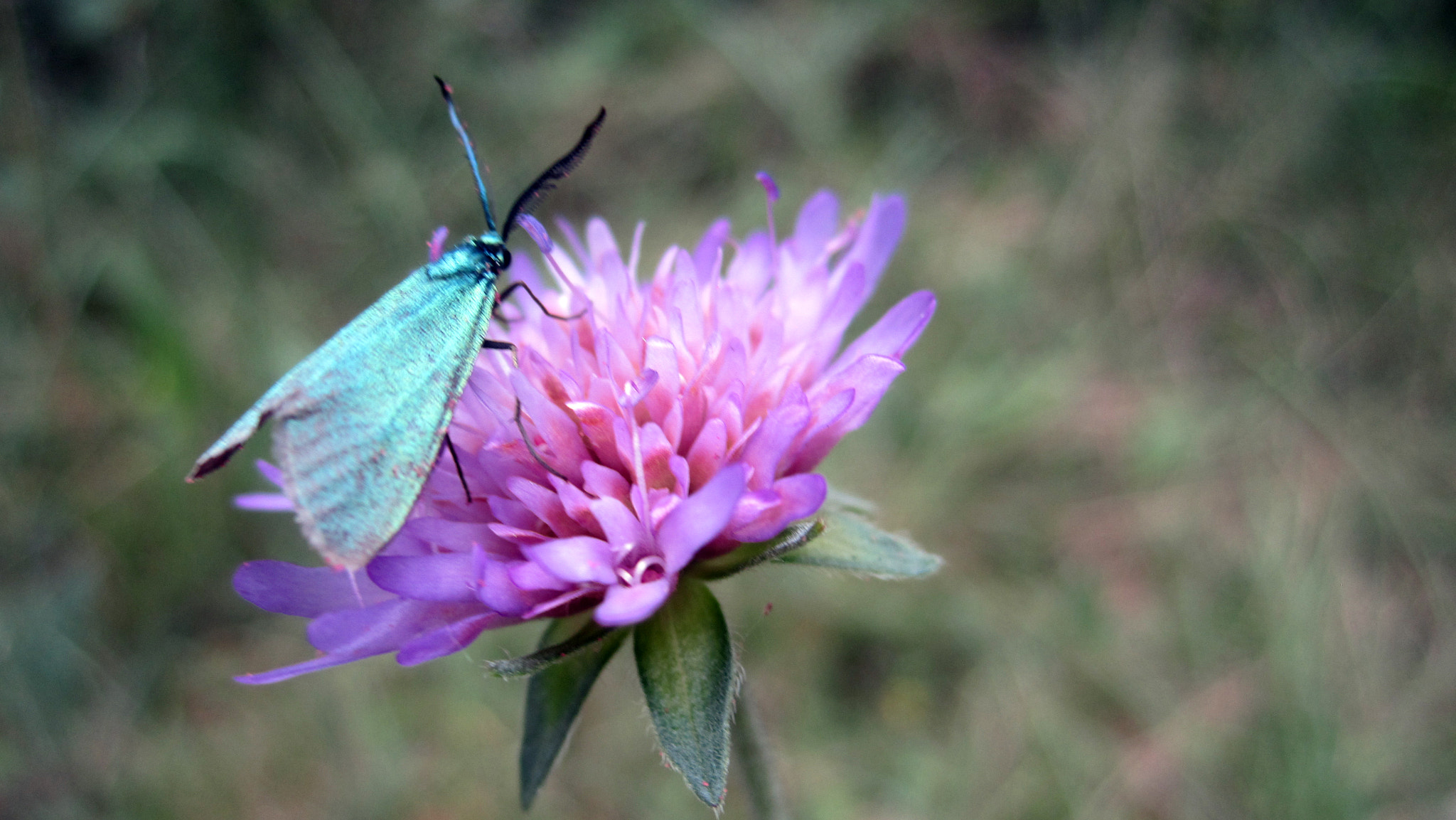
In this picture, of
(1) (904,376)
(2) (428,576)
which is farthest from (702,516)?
(1) (904,376)

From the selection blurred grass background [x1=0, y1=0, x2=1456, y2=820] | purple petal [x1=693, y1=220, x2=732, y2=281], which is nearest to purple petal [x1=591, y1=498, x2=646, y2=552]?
purple petal [x1=693, y1=220, x2=732, y2=281]

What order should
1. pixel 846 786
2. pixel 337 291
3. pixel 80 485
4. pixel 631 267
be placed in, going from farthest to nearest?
pixel 337 291 < pixel 80 485 < pixel 846 786 < pixel 631 267

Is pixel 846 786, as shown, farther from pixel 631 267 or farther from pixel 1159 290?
pixel 1159 290

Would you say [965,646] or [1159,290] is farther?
[1159,290]

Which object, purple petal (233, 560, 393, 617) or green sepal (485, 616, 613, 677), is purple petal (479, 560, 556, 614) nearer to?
green sepal (485, 616, 613, 677)

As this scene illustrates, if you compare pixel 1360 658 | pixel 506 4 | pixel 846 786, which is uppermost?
pixel 506 4

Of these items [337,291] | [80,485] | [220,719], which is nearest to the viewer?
[220,719]

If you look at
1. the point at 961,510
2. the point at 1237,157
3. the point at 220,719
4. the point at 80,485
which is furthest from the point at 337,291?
the point at 1237,157

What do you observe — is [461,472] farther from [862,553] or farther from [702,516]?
[862,553]

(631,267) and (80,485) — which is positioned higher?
(631,267)
